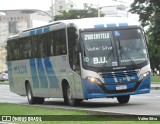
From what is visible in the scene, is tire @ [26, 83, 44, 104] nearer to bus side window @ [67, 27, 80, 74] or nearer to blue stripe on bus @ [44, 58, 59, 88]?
blue stripe on bus @ [44, 58, 59, 88]

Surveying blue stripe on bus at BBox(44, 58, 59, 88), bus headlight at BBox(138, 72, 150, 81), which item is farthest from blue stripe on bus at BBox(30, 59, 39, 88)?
bus headlight at BBox(138, 72, 150, 81)

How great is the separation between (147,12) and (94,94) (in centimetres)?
4420

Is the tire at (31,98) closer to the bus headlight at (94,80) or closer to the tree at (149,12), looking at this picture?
the bus headlight at (94,80)

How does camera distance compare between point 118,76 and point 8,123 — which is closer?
point 8,123

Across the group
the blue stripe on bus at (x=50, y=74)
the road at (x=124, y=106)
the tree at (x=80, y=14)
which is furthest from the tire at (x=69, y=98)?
the tree at (x=80, y=14)

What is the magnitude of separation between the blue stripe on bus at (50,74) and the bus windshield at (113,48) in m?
3.03

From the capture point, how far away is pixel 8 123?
1392 centimetres

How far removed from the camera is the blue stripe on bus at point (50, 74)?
22.1 meters

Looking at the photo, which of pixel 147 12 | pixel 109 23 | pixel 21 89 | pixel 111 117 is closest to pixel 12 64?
pixel 21 89

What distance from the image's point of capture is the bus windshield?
63.5 ft

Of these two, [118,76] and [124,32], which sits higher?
[124,32]

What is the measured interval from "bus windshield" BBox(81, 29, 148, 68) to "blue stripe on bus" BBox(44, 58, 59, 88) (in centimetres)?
303

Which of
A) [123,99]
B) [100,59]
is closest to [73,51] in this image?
[100,59]

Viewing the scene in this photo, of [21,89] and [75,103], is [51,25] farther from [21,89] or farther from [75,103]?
[21,89]
